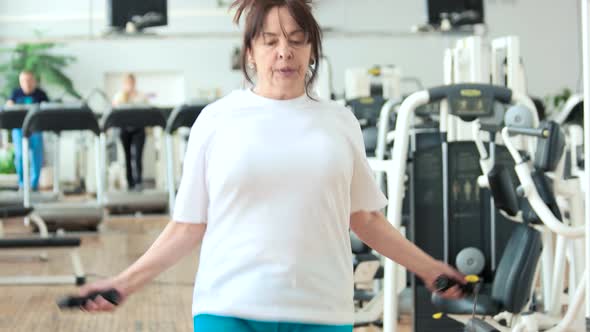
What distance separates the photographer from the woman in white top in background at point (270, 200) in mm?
1688

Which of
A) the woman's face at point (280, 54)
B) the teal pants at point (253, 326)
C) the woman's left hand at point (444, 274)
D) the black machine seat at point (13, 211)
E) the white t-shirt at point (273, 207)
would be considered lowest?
the black machine seat at point (13, 211)

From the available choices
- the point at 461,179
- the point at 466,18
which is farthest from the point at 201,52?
the point at 461,179

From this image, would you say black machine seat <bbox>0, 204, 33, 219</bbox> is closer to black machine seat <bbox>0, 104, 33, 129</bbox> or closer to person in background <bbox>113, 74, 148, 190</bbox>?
black machine seat <bbox>0, 104, 33, 129</bbox>

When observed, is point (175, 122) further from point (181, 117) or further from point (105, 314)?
point (105, 314)

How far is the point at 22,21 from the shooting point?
1739 cm

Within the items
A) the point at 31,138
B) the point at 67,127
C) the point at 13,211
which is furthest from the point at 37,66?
the point at 13,211

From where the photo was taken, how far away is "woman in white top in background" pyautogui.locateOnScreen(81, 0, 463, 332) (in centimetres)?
169

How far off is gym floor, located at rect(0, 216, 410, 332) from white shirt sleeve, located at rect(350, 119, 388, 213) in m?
2.77

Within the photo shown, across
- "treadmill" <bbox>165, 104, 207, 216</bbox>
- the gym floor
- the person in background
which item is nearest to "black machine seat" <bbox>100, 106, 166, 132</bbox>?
"treadmill" <bbox>165, 104, 207, 216</bbox>

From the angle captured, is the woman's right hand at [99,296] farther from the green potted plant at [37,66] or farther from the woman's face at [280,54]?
the green potted plant at [37,66]

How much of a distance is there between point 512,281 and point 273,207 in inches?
79.5

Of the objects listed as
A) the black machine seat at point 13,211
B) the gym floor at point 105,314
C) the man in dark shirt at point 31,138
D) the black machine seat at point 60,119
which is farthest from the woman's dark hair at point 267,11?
the man in dark shirt at point 31,138

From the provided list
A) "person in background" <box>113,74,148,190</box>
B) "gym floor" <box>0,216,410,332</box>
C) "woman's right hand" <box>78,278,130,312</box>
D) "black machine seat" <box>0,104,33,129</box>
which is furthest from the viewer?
"person in background" <box>113,74,148,190</box>

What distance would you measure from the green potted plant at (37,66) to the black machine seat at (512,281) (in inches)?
519
